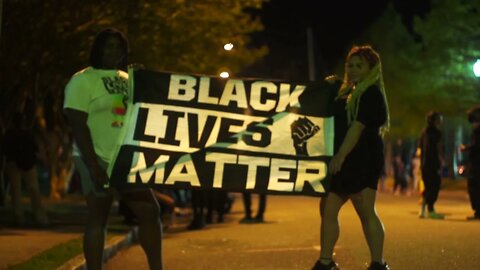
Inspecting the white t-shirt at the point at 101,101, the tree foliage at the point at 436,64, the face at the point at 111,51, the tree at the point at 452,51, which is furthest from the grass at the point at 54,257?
the tree at the point at 452,51

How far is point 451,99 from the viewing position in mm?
34750

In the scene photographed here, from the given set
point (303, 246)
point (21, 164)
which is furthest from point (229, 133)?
point (21, 164)

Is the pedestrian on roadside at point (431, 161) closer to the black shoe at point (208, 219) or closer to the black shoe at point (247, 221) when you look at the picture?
the black shoe at point (247, 221)

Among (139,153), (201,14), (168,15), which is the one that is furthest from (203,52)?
(139,153)

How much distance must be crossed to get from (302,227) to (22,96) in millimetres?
9228

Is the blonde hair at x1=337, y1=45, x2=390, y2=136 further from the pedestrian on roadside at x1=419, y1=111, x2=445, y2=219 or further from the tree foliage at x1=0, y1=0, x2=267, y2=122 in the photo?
the tree foliage at x1=0, y1=0, x2=267, y2=122

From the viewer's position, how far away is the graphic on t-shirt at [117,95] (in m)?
6.34

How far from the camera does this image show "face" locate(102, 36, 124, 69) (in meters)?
6.43

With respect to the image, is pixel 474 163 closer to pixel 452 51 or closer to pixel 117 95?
pixel 117 95

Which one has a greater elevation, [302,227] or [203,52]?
[203,52]

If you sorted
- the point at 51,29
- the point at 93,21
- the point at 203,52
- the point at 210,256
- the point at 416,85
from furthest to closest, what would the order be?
the point at 416,85
the point at 203,52
the point at 93,21
the point at 51,29
the point at 210,256

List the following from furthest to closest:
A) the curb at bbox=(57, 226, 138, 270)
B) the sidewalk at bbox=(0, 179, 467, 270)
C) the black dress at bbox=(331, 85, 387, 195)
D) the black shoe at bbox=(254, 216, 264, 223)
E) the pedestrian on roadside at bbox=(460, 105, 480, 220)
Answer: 1. the black shoe at bbox=(254, 216, 264, 223)
2. the pedestrian on roadside at bbox=(460, 105, 480, 220)
3. the sidewalk at bbox=(0, 179, 467, 270)
4. the curb at bbox=(57, 226, 138, 270)
5. the black dress at bbox=(331, 85, 387, 195)

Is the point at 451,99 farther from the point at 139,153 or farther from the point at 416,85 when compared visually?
the point at 139,153

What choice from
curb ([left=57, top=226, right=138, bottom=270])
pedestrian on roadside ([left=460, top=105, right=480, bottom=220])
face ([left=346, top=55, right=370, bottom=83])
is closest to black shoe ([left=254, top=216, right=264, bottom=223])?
curb ([left=57, top=226, right=138, bottom=270])
